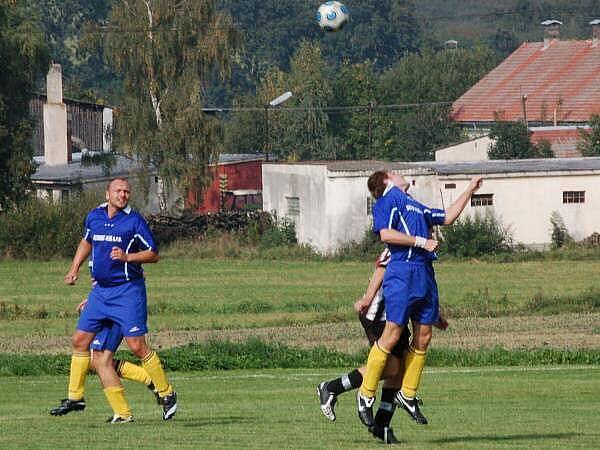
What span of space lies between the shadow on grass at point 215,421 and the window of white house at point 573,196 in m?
44.3

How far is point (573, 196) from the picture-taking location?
2229 inches

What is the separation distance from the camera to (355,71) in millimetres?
107750

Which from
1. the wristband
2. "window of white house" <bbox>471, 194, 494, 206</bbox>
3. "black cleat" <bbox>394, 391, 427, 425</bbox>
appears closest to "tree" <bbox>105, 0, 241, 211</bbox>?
"window of white house" <bbox>471, 194, 494, 206</bbox>

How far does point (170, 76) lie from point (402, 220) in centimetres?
5347

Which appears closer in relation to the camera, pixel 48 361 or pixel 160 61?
pixel 48 361

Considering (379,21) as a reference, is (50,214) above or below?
below

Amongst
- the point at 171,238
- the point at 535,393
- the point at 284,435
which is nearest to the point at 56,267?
the point at 171,238

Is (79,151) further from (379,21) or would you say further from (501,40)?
(501,40)

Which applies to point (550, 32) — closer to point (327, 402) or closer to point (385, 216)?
point (327, 402)

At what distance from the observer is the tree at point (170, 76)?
63.0m

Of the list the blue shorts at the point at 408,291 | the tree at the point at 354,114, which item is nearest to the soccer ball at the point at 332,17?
the blue shorts at the point at 408,291

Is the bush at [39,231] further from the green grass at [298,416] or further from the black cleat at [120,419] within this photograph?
the black cleat at [120,419]

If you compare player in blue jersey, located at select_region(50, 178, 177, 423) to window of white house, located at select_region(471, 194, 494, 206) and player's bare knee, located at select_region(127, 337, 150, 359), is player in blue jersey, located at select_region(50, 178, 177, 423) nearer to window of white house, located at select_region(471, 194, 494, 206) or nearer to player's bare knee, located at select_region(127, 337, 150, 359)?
player's bare knee, located at select_region(127, 337, 150, 359)

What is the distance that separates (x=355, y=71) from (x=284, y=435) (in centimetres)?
9673
